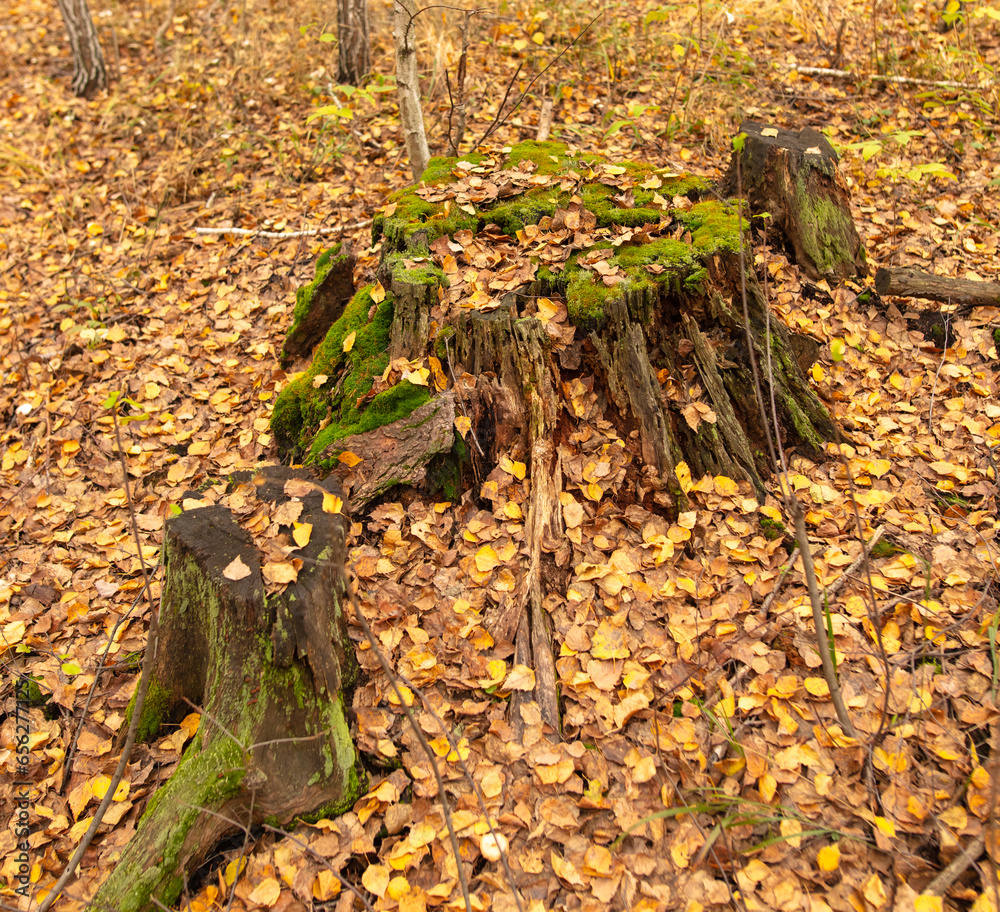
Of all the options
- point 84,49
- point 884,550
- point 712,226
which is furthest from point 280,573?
point 84,49

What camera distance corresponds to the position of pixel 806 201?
392cm

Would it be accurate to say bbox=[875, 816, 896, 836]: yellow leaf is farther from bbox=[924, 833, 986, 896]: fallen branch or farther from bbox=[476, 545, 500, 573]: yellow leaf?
bbox=[476, 545, 500, 573]: yellow leaf

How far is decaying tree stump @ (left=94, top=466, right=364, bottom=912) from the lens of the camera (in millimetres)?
2045

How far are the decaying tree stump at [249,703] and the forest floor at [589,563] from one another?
0.12 m

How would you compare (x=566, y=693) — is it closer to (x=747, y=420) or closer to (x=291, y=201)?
(x=747, y=420)

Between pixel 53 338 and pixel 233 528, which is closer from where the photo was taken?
pixel 233 528

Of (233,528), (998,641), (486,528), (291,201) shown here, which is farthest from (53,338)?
(998,641)

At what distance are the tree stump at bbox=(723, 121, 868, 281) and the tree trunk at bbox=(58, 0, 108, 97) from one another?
6781 mm

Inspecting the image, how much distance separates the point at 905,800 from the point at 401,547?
6.51 ft

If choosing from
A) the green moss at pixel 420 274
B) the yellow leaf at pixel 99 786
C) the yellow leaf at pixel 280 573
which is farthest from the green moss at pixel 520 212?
the yellow leaf at pixel 99 786

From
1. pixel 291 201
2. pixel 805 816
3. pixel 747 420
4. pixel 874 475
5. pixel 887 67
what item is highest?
pixel 887 67

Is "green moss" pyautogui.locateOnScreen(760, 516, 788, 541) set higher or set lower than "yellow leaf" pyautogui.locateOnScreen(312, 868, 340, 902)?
higher

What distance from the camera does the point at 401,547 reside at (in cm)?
283

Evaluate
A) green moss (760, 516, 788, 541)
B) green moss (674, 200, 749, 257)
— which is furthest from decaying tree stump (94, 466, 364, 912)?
green moss (674, 200, 749, 257)
